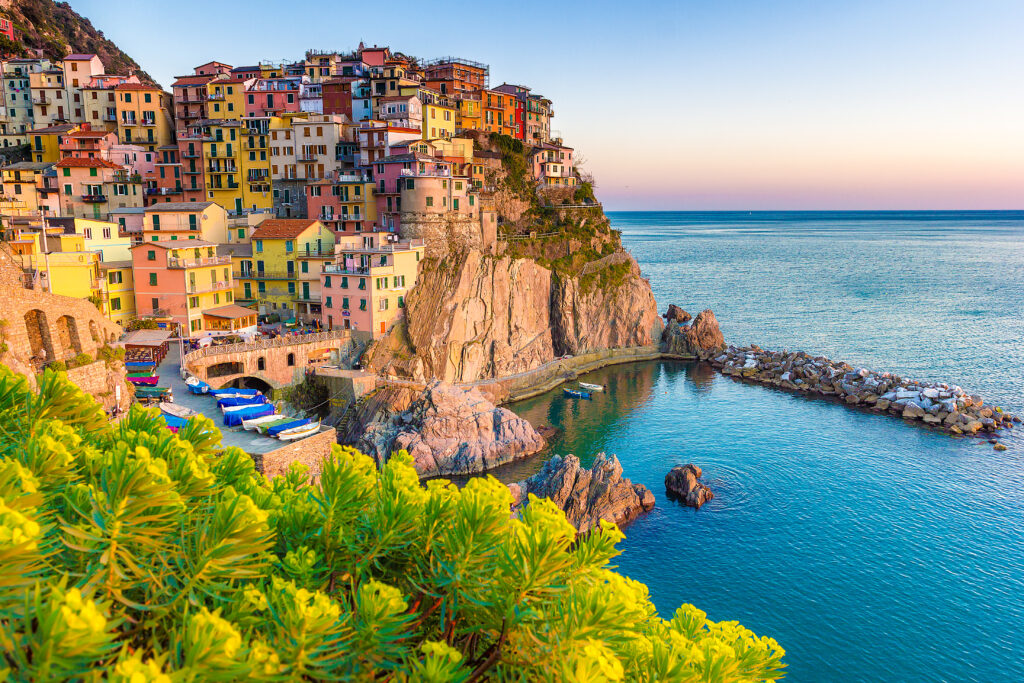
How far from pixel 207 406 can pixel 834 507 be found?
3680 cm

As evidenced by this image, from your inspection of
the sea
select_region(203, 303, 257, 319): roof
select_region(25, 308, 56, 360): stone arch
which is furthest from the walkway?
the sea

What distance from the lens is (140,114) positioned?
3086 inches

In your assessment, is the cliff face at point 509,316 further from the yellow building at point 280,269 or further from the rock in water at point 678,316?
the rock in water at point 678,316

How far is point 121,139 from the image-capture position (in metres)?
77.8

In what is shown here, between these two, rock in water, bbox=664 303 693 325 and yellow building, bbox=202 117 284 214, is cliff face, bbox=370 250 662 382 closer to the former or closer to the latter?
rock in water, bbox=664 303 693 325

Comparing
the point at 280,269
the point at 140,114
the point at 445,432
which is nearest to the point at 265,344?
the point at 280,269

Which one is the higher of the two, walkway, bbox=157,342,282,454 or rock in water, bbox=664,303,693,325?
walkway, bbox=157,342,282,454

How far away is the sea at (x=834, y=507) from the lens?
28.6m

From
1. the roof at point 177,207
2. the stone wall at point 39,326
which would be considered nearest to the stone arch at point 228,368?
the stone wall at point 39,326

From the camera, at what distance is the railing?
147 ft

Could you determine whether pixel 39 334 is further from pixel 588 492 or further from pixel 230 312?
pixel 588 492

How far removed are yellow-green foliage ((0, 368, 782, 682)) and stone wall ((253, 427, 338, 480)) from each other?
1923cm

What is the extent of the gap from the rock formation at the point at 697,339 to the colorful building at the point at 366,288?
109 ft

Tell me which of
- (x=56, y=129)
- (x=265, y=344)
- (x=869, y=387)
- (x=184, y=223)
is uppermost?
(x=56, y=129)
